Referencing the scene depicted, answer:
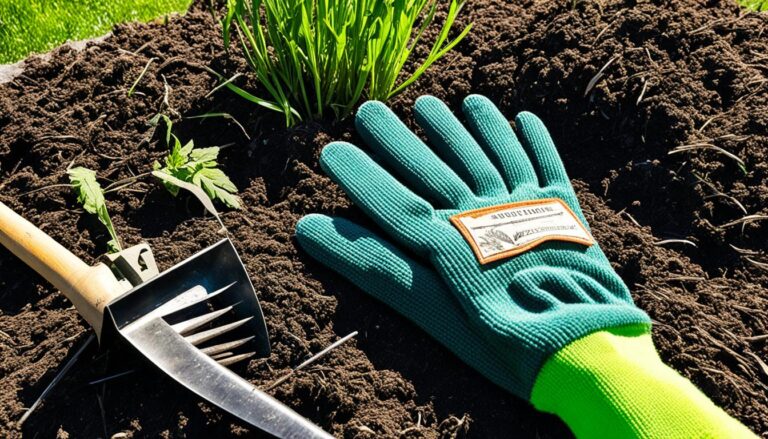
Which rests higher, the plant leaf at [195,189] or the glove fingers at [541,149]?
the plant leaf at [195,189]

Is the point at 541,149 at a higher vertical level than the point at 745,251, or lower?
higher

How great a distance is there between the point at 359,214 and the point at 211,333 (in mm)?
538

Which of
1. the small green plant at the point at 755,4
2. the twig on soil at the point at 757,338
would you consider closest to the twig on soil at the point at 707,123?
the twig on soil at the point at 757,338

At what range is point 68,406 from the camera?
170cm

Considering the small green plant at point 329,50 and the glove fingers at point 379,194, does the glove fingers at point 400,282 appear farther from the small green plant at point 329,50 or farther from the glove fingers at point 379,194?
the small green plant at point 329,50

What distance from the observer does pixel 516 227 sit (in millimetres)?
1901

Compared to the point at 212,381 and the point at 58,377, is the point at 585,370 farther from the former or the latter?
the point at 58,377

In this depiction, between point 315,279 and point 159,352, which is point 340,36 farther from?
point 159,352

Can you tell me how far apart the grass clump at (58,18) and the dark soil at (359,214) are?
0.62 m

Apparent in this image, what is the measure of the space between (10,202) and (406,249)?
1.10m

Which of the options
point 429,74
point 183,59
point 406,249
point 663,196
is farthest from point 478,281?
point 183,59

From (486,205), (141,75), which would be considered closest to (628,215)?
(486,205)

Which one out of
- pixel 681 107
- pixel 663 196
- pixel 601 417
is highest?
pixel 681 107

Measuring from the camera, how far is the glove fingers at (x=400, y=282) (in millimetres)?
1747
